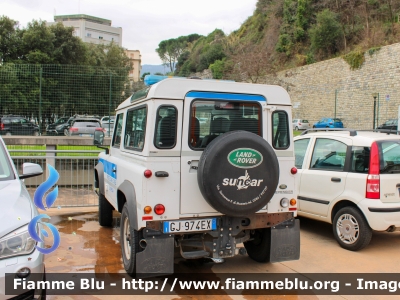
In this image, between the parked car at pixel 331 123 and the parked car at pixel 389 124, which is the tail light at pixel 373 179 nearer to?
the parked car at pixel 389 124

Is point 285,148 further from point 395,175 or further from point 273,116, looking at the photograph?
point 395,175

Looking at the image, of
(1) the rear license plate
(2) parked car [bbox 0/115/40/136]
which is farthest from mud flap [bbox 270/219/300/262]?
(2) parked car [bbox 0/115/40/136]

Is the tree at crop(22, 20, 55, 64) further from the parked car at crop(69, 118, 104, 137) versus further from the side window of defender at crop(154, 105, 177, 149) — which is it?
the side window of defender at crop(154, 105, 177, 149)

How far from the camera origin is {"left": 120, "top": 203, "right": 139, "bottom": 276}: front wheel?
4.04 metres

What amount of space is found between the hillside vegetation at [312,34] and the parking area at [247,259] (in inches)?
855

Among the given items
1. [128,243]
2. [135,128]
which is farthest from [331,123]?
[128,243]

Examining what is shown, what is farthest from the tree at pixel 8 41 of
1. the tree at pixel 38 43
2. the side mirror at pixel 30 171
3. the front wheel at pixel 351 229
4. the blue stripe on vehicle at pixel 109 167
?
the front wheel at pixel 351 229

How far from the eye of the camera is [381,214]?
5.09 m

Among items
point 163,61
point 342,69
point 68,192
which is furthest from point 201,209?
point 163,61

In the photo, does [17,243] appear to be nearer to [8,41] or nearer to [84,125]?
[84,125]

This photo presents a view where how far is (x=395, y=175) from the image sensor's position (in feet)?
17.0

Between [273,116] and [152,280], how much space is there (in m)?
2.40

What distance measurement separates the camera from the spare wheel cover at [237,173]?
3703 millimetres

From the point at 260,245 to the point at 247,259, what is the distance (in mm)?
426
